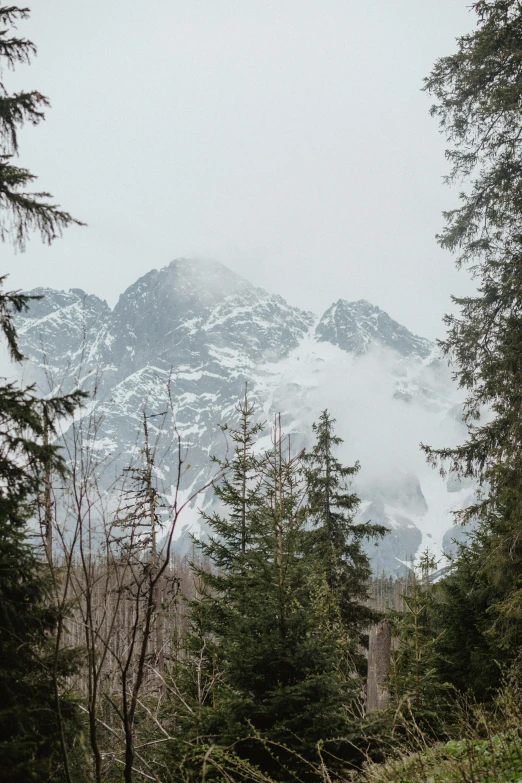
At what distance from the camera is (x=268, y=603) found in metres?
4.97

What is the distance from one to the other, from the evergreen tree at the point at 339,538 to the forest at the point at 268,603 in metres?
0.19

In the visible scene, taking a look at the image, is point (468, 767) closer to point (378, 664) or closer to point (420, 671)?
point (420, 671)

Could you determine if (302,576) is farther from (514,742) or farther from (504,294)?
(504,294)

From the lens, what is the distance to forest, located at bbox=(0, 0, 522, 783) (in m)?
3.48

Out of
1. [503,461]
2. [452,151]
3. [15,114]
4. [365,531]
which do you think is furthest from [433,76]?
[365,531]

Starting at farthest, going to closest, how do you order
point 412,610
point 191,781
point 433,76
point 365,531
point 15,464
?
1. point 365,531
2. point 433,76
3. point 412,610
4. point 191,781
5. point 15,464

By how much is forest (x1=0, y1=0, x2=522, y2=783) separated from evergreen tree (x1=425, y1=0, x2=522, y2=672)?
3 cm

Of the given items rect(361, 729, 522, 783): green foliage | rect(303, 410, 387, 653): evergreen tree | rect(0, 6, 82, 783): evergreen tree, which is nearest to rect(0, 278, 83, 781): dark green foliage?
rect(0, 6, 82, 783): evergreen tree

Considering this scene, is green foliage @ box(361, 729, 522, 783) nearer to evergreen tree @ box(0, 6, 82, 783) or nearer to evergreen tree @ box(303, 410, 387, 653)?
evergreen tree @ box(0, 6, 82, 783)

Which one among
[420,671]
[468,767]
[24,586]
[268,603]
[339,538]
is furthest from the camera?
[339,538]

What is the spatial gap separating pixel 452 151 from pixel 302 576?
25.7 ft

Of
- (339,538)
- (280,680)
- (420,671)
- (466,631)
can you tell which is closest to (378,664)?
(420,671)

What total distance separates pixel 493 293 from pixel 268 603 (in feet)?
21.4

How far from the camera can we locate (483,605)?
33.9ft
